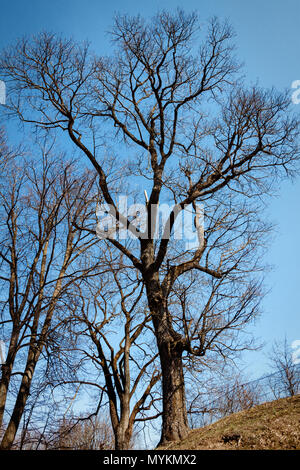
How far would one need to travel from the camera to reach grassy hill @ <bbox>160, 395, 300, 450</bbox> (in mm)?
3783

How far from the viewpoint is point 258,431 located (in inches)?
165

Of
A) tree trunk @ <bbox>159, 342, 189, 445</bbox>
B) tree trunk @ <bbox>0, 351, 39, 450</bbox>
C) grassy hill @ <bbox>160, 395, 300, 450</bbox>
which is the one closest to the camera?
grassy hill @ <bbox>160, 395, 300, 450</bbox>

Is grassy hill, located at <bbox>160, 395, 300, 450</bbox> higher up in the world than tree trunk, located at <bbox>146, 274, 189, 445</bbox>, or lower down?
lower down

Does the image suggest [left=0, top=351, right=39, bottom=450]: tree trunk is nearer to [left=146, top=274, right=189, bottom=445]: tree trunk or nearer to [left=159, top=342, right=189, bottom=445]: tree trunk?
[left=146, top=274, right=189, bottom=445]: tree trunk

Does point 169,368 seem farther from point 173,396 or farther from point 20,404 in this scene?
point 20,404

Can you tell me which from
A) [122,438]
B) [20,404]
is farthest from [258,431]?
[122,438]

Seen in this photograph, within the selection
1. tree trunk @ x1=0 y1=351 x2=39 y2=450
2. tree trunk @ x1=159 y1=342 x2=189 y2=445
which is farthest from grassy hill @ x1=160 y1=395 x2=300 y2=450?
tree trunk @ x1=0 y1=351 x2=39 y2=450

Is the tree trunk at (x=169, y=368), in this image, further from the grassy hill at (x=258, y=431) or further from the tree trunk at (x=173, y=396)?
the grassy hill at (x=258, y=431)

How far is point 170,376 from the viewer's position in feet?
20.3

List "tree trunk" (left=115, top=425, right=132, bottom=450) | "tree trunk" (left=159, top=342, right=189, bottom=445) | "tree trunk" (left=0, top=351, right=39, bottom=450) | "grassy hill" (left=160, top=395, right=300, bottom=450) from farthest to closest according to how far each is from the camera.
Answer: "tree trunk" (left=115, top=425, right=132, bottom=450), "tree trunk" (left=0, top=351, right=39, bottom=450), "tree trunk" (left=159, top=342, right=189, bottom=445), "grassy hill" (left=160, top=395, right=300, bottom=450)

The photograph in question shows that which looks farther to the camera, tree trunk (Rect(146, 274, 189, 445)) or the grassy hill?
tree trunk (Rect(146, 274, 189, 445))

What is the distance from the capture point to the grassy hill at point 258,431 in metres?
3.78

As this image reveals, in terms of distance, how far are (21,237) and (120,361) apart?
493cm
